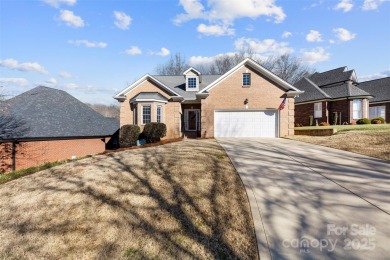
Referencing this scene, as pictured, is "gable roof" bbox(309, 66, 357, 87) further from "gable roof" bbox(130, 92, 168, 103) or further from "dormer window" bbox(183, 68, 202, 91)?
"gable roof" bbox(130, 92, 168, 103)

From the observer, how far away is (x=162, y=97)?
2061 cm

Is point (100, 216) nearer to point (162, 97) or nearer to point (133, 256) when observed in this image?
point (133, 256)

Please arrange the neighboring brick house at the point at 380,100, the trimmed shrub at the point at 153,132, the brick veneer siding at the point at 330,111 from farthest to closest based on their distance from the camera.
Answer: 1. the neighboring brick house at the point at 380,100
2. the brick veneer siding at the point at 330,111
3. the trimmed shrub at the point at 153,132

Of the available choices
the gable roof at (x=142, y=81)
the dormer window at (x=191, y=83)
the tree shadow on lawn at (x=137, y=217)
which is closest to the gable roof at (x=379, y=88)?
the dormer window at (x=191, y=83)

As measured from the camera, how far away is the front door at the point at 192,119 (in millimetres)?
22625

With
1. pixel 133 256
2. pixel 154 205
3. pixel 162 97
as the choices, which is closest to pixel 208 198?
pixel 154 205

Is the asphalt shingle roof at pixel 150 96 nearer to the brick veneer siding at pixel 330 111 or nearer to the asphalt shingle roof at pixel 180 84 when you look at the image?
the asphalt shingle roof at pixel 180 84

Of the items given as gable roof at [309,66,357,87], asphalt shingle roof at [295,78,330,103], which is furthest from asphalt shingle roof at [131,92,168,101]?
gable roof at [309,66,357,87]

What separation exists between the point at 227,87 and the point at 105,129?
13248 mm

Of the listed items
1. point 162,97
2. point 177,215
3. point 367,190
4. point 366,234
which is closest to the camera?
point 366,234

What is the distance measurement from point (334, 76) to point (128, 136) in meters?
27.5

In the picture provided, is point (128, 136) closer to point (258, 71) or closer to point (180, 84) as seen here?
point (180, 84)

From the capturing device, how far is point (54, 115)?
1923cm

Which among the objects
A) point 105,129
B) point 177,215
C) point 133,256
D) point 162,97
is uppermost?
point 162,97
